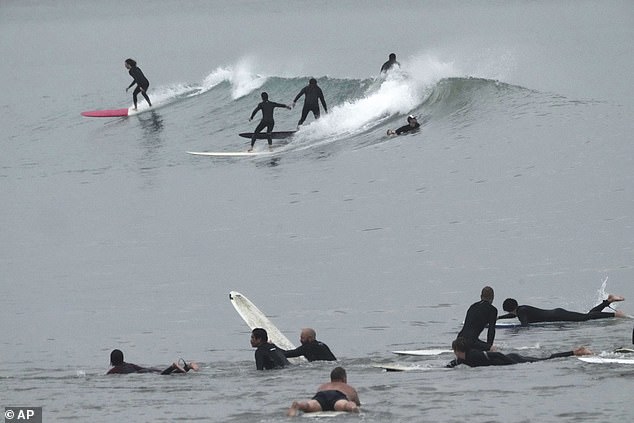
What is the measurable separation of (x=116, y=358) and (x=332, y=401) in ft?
14.7

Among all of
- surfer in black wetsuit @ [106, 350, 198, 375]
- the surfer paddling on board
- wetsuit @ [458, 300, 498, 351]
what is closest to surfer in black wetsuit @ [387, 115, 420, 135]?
wetsuit @ [458, 300, 498, 351]

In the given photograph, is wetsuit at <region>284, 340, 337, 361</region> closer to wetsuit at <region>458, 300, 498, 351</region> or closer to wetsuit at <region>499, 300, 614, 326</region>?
wetsuit at <region>458, 300, 498, 351</region>

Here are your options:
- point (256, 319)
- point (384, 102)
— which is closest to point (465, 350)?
point (256, 319)

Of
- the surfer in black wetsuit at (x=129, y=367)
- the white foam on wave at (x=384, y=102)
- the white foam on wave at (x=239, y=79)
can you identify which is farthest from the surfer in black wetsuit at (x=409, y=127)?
the surfer in black wetsuit at (x=129, y=367)

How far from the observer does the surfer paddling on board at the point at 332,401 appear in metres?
13.8

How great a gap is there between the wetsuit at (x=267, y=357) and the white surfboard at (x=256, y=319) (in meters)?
1.63

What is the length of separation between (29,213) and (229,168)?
17.7ft

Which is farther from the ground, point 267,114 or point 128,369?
point 267,114

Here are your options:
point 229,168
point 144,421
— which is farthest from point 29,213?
point 144,421

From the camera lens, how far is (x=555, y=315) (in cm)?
1955

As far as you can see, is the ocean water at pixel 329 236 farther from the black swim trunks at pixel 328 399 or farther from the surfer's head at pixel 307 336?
the surfer's head at pixel 307 336

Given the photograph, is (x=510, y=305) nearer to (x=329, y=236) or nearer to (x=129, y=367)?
(x=129, y=367)

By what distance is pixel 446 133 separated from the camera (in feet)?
117

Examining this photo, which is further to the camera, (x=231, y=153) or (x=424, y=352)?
(x=231, y=153)
